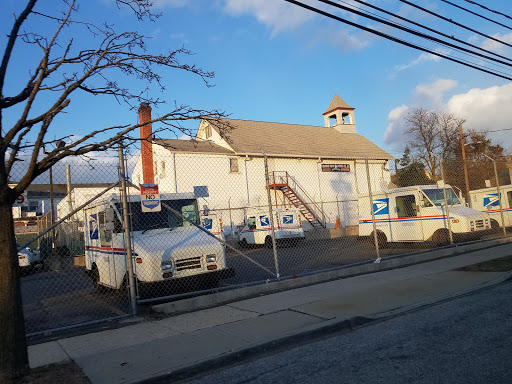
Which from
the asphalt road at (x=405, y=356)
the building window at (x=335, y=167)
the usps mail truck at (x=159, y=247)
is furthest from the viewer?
the building window at (x=335, y=167)

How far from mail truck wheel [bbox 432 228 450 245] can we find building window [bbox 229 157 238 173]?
15.3 m

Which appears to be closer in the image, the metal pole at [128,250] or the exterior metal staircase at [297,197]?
the metal pole at [128,250]

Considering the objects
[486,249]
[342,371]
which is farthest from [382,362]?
[486,249]

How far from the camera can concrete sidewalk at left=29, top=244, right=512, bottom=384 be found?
4.70 m

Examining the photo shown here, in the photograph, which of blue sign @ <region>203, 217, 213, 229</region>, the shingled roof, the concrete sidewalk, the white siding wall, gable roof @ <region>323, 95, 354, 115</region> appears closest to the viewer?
the concrete sidewalk

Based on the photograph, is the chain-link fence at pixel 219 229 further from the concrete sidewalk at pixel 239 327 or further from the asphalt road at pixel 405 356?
the asphalt road at pixel 405 356

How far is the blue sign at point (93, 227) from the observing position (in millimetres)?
9374

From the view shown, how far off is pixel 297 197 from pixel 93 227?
61.9 feet

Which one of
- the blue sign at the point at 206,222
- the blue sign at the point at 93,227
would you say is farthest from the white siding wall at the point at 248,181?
the blue sign at the point at 93,227

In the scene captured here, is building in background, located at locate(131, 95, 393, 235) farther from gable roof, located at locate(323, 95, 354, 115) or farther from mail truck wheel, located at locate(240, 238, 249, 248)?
gable roof, located at locate(323, 95, 354, 115)

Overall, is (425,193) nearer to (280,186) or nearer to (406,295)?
(406,295)

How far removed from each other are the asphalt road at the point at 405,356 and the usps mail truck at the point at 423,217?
25.6ft

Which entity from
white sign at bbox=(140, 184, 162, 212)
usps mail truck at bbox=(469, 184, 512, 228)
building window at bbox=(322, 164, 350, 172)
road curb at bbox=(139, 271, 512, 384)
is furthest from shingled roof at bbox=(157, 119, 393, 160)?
road curb at bbox=(139, 271, 512, 384)

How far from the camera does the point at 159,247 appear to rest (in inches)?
299
